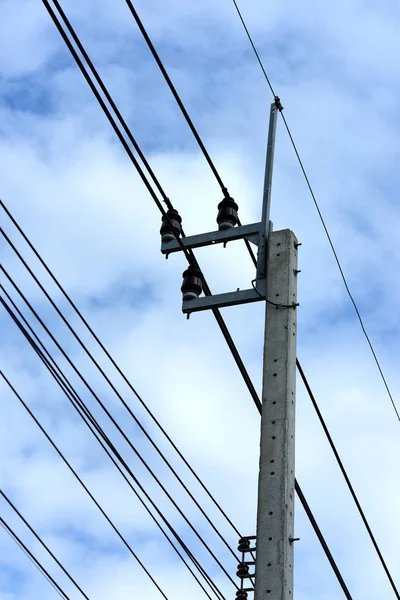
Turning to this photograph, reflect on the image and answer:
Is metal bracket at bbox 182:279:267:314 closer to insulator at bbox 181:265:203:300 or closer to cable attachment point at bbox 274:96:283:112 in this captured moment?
insulator at bbox 181:265:203:300

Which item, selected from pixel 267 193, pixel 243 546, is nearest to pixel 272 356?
pixel 267 193

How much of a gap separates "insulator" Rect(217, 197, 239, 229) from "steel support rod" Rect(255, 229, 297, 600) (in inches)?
18.1

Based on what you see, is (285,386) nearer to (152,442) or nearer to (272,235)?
(272,235)

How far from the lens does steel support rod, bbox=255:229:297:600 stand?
6402 millimetres

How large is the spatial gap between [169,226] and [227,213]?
567 mm

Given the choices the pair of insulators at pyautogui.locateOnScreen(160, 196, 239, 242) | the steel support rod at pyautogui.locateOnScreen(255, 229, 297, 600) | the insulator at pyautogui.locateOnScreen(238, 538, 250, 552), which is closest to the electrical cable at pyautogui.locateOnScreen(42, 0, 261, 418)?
the pair of insulators at pyautogui.locateOnScreen(160, 196, 239, 242)

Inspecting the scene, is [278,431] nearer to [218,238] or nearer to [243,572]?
[218,238]

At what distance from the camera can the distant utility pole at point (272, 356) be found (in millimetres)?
6449

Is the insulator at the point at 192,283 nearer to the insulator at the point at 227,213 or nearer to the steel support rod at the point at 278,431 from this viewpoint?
the insulator at the point at 227,213

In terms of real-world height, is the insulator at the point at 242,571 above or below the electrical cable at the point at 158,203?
below

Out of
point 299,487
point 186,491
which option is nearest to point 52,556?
point 186,491

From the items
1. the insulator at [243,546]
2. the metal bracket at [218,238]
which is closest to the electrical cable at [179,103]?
the metal bracket at [218,238]

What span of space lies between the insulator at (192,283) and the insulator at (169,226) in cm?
39

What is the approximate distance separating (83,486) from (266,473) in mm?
4690
